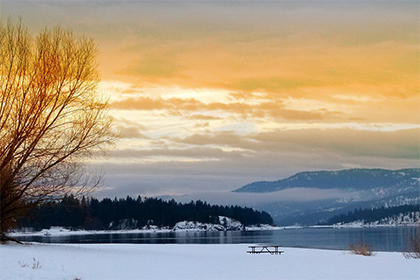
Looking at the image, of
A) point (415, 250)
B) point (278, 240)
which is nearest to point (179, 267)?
point (415, 250)

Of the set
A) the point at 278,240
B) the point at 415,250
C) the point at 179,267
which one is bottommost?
the point at 278,240

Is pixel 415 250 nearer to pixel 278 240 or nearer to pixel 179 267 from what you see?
pixel 179 267

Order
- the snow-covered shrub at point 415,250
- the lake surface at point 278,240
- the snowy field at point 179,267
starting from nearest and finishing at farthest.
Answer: the snowy field at point 179,267, the snow-covered shrub at point 415,250, the lake surface at point 278,240

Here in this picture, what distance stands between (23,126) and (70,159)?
389cm

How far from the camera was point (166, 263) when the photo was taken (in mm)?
30719

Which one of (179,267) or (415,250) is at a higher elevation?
(415,250)

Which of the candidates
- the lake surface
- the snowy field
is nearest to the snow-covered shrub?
the snowy field

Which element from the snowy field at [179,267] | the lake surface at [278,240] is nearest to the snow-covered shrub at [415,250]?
the snowy field at [179,267]

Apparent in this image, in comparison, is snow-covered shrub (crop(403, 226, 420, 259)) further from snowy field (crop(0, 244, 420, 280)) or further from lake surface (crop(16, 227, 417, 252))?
lake surface (crop(16, 227, 417, 252))

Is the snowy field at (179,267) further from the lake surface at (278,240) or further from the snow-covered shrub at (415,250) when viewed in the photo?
the lake surface at (278,240)

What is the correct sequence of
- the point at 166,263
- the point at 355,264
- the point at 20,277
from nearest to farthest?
the point at 20,277, the point at 166,263, the point at 355,264

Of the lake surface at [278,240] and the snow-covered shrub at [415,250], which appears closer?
the snow-covered shrub at [415,250]

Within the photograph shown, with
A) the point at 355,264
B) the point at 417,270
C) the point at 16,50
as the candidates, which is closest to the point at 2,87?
the point at 16,50

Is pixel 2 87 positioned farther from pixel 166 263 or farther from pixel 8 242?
pixel 166 263
